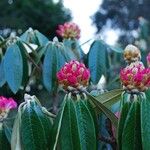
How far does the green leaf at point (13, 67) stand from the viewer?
127 centimetres

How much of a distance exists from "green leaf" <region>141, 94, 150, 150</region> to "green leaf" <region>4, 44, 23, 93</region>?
1.54ft

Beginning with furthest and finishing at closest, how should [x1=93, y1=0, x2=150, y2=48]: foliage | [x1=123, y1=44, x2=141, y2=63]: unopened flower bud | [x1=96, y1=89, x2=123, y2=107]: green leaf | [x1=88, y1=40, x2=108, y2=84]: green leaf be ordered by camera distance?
1. [x1=93, y1=0, x2=150, y2=48]: foliage
2. [x1=88, y1=40, x2=108, y2=84]: green leaf
3. [x1=123, y1=44, x2=141, y2=63]: unopened flower bud
4. [x1=96, y1=89, x2=123, y2=107]: green leaf

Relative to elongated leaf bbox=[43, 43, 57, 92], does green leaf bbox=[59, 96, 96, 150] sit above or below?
below

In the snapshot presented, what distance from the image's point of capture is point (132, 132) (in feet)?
2.82

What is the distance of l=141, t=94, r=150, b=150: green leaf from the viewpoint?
32.7 inches

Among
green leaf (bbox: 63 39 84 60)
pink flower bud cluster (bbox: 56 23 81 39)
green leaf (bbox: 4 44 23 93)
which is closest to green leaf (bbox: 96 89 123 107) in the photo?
green leaf (bbox: 4 44 23 93)

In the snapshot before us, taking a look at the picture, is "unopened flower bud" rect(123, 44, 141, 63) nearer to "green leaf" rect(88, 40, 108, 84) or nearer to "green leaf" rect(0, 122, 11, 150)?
"green leaf" rect(88, 40, 108, 84)

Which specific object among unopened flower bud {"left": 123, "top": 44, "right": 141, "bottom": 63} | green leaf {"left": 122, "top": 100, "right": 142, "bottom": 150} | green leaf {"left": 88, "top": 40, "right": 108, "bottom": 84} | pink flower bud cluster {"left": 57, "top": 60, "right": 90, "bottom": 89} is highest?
green leaf {"left": 88, "top": 40, "right": 108, "bottom": 84}

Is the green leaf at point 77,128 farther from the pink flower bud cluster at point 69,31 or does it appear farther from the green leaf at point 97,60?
the pink flower bud cluster at point 69,31

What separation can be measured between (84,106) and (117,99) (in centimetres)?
11

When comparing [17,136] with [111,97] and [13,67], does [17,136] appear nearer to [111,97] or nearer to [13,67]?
[111,97]

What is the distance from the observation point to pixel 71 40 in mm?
1681

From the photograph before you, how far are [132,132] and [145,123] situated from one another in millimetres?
29

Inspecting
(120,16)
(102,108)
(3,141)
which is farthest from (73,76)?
(120,16)
